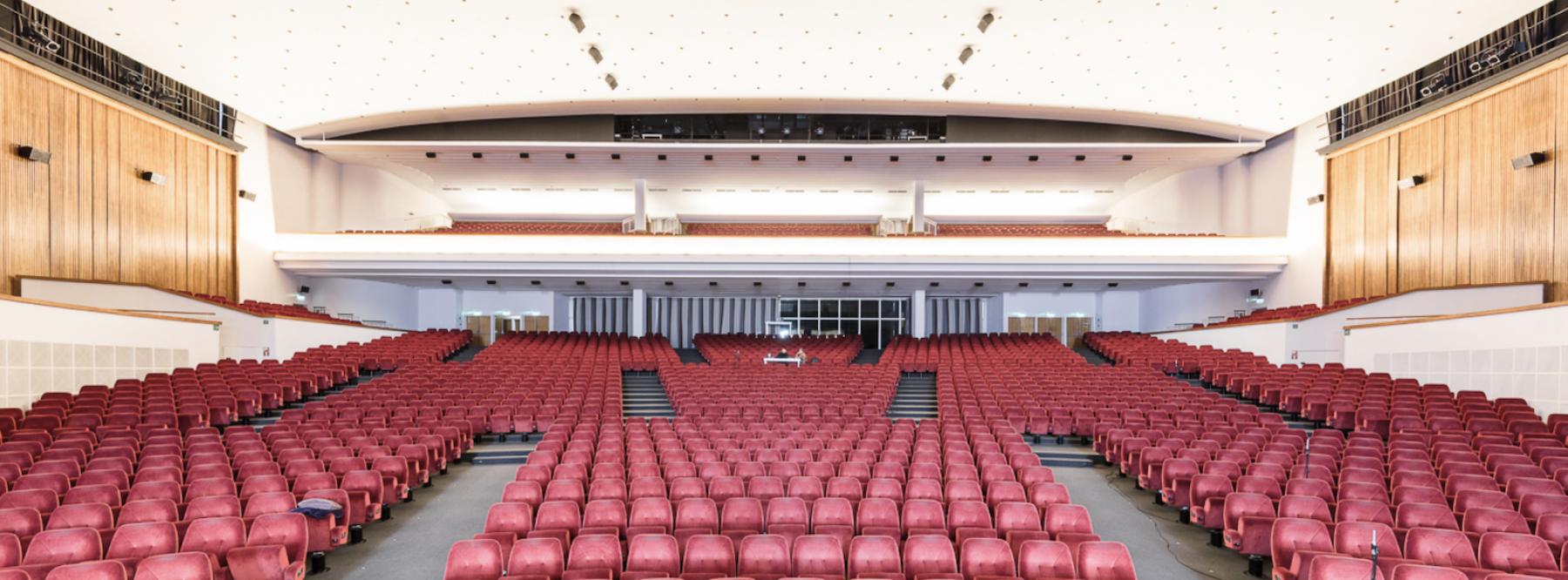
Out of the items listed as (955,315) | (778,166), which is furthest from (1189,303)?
(778,166)

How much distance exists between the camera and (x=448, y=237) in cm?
1490

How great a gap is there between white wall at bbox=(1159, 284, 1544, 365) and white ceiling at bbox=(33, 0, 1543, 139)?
355 centimetres

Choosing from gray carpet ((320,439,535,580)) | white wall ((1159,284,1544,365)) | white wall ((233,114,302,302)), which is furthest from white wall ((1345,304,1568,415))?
white wall ((233,114,302,302))

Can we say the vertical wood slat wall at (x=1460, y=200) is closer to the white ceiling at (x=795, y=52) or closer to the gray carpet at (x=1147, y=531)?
the white ceiling at (x=795, y=52)

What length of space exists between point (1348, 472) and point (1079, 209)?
53.6 feet

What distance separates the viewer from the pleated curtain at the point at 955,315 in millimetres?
20406

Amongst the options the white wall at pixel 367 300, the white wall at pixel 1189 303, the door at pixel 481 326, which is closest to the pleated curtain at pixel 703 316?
the door at pixel 481 326

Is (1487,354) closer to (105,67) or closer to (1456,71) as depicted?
(1456,71)

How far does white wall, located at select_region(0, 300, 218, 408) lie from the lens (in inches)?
310

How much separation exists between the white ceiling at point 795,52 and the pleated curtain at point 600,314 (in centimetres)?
697

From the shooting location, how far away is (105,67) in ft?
37.2

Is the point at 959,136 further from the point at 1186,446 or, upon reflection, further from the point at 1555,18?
the point at 1186,446

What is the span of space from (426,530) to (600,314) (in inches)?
599

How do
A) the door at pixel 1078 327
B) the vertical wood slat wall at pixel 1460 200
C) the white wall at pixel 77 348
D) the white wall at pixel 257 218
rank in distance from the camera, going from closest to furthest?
the white wall at pixel 77 348 < the vertical wood slat wall at pixel 1460 200 < the white wall at pixel 257 218 < the door at pixel 1078 327
